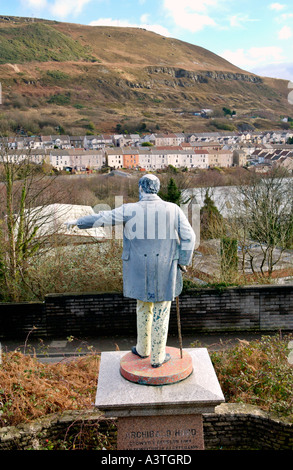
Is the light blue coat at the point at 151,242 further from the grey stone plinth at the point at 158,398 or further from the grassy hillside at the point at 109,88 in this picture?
the grassy hillside at the point at 109,88

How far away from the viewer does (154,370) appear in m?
5.25

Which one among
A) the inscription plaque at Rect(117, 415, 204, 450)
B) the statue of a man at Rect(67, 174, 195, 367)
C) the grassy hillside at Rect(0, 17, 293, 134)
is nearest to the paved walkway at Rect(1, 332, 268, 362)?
the inscription plaque at Rect(117, 415, 204, 450)

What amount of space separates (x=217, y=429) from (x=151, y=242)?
10.7 ft

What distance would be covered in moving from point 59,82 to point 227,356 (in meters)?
139

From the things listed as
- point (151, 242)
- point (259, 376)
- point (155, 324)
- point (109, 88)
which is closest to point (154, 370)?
point (155, 324)

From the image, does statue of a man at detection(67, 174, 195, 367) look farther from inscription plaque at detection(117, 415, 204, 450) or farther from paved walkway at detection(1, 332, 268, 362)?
paved walkway at detection(1, 332, 268, 362)

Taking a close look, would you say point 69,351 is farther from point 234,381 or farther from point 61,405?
point 234,381

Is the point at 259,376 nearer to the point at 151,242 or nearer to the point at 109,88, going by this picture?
the point at 151,242

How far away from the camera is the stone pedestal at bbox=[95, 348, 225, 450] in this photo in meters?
4.91

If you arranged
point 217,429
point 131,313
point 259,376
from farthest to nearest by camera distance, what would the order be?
point 131,313, point 259,376, point 217,429

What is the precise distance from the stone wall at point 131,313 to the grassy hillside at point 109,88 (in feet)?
242

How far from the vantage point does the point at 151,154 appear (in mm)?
60656

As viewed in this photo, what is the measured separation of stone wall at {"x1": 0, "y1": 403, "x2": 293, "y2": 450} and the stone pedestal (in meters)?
1.16

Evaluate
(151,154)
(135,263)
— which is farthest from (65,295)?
(151,154)
